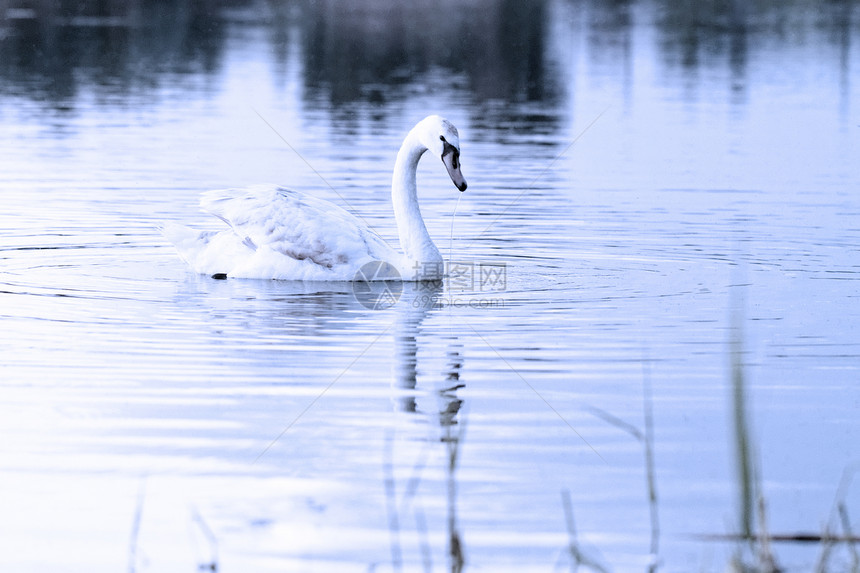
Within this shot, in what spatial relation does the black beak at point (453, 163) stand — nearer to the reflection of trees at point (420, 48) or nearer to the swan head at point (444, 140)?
the swan head at point (444, 140)

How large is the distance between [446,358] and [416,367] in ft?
1.21

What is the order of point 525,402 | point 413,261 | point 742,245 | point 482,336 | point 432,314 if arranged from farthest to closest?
point 742,245 → point 413,261 → point 432,314 → point 482,336 → point 525,402

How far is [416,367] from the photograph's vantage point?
9016 millimetres

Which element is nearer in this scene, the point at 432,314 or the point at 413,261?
the point at 432,314

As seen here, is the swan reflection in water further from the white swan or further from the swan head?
the swan head

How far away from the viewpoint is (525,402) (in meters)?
8.05

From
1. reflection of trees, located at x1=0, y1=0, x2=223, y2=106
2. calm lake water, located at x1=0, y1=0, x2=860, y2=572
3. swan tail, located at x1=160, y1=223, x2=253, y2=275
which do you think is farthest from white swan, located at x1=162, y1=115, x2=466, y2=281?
reflection of trees, located at x1=0, y1=0, x2=223, y2=106

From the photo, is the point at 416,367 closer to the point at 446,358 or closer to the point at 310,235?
the point at 446,358

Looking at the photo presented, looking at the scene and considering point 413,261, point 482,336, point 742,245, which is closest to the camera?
point 482,336

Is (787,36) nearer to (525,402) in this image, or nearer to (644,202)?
(644,202)

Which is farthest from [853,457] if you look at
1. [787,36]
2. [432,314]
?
[787,36]

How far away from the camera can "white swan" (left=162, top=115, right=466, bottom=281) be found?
1192 centimetres

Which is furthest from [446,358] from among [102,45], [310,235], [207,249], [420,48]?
[420,48]

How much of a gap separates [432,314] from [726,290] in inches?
91.5
